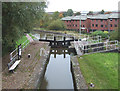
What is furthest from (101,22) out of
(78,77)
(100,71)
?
(78,77)

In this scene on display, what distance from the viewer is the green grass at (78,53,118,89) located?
23.9 ft

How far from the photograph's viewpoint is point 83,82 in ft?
24.5

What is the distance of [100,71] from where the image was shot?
29.2ft

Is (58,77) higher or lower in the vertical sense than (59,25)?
lower

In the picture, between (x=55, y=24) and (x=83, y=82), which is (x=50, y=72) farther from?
(x=55, y=24)

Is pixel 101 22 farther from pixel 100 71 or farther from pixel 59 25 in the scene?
pixel 100 71

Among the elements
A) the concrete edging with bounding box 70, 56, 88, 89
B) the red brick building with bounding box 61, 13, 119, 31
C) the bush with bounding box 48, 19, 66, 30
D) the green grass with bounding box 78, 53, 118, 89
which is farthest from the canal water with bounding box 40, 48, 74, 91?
the bush with bounding box 48, 19, 66, 30

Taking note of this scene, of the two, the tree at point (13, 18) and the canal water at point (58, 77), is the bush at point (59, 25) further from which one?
the tree at point (13, 18)

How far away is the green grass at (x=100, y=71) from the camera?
23.9ft

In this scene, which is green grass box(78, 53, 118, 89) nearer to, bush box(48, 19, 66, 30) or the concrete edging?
the concrete edging

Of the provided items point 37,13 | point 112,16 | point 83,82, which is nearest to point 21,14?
point 37,13

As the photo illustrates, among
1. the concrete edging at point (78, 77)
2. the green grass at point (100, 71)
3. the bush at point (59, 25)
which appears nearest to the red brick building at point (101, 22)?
the bush at point (59, 25)

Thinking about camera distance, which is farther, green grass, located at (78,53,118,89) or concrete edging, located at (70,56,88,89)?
green grass, located at (78,53,118,89)

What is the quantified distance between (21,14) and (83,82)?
607 cm
